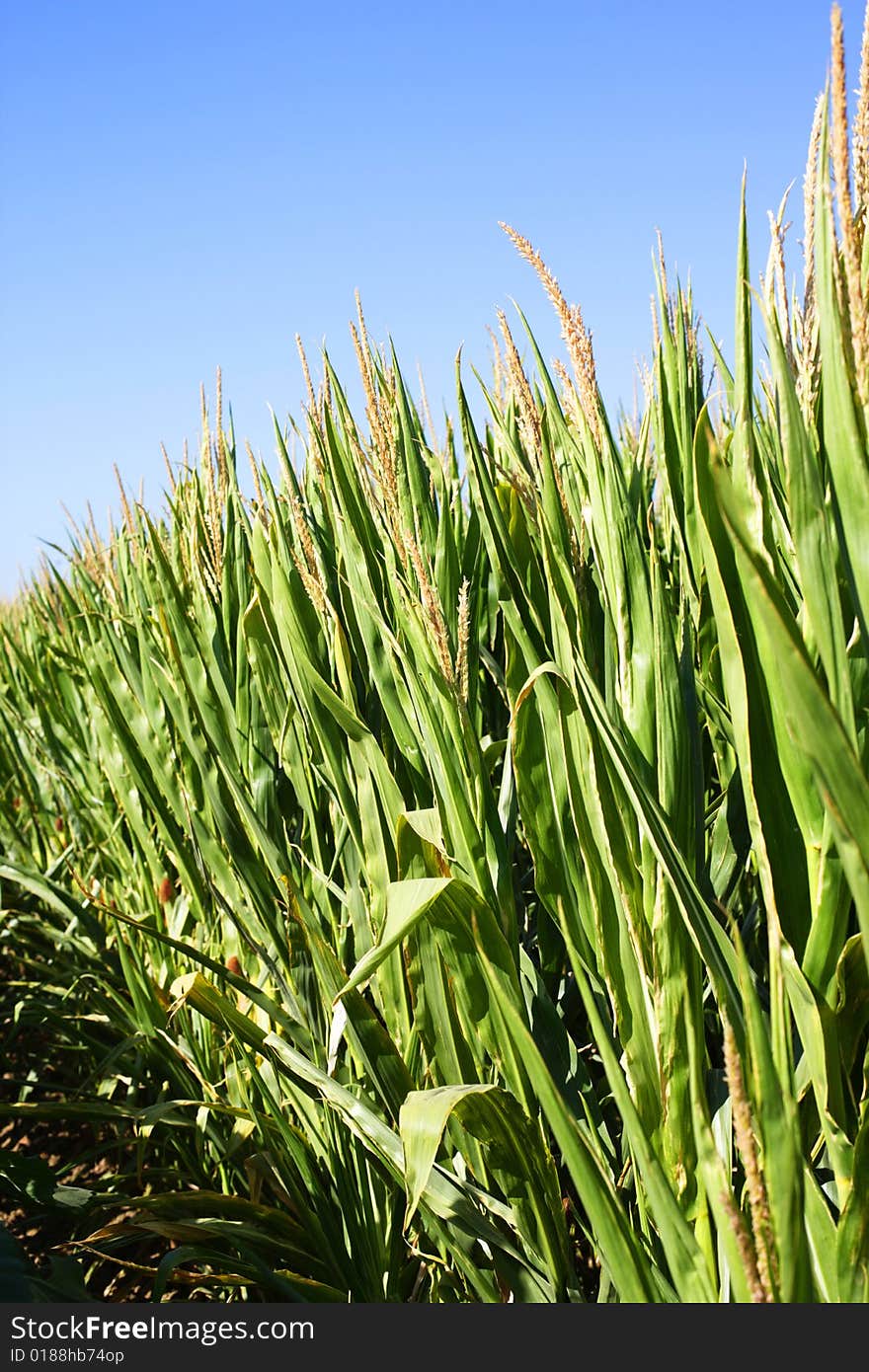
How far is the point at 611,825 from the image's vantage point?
76 centimetres

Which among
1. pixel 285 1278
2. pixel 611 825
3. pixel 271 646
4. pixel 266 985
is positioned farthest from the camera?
pixel 266 985

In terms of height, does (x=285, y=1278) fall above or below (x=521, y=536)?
below

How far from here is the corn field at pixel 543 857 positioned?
59 cm

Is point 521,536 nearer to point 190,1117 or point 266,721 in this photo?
point 266,721

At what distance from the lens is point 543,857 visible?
87 centimetres

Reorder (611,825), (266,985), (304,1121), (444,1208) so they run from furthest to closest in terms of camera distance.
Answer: (266,985)
(304,1121)
(444,1208)
(611,825)

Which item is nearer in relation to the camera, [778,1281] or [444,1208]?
[778,1281]

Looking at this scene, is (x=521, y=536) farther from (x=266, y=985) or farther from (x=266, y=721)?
(x=266, y=985)

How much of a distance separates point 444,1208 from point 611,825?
0.39m

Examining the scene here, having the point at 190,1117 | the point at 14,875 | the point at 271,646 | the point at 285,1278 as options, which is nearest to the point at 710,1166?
the point at 285,1278

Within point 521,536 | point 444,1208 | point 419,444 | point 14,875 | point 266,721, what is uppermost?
point 419,444

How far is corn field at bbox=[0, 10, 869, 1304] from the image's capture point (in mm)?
588

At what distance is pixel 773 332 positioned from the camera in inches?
21.8


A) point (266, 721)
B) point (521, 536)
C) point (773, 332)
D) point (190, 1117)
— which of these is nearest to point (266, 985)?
point (190, 1117)
